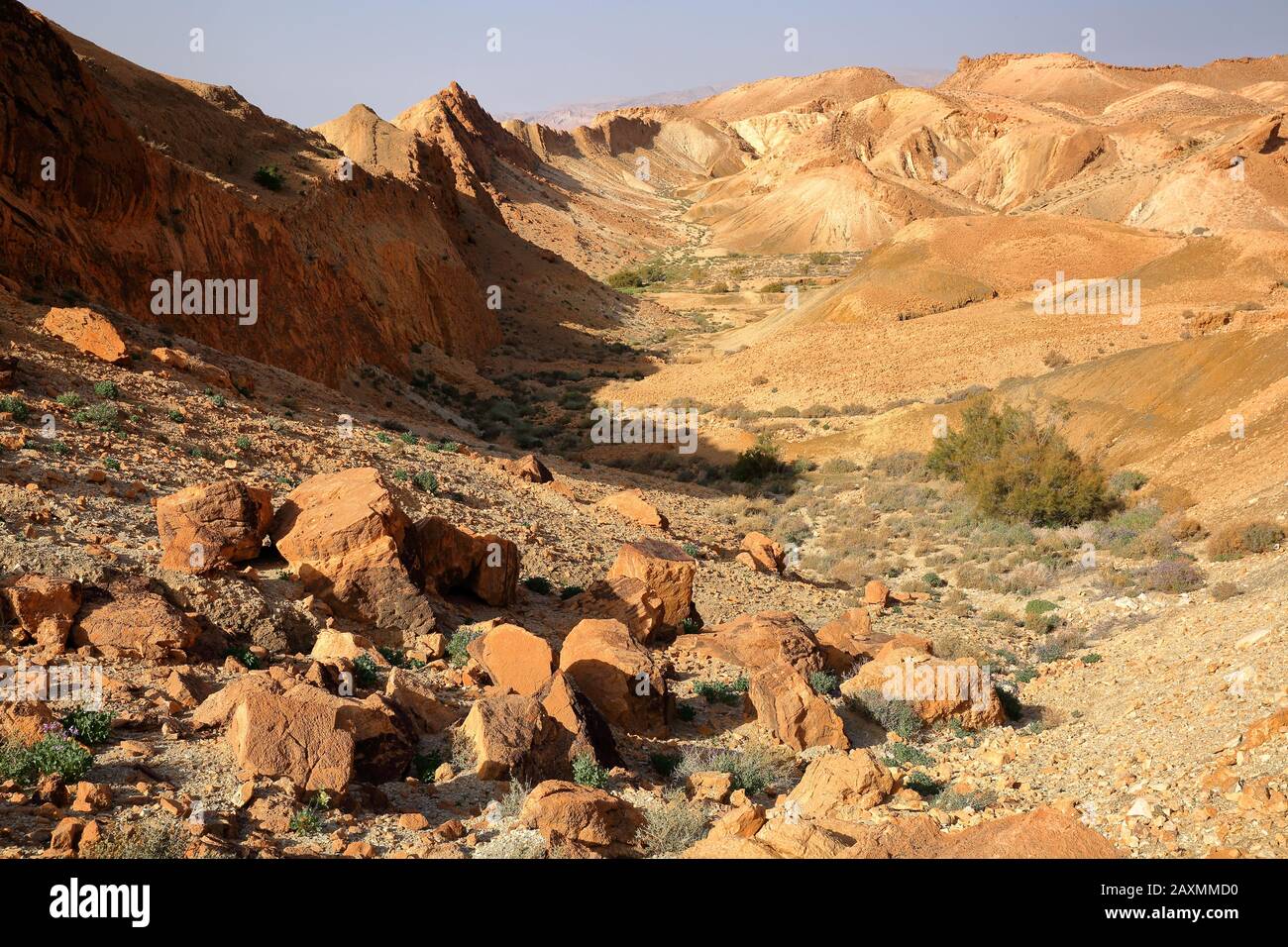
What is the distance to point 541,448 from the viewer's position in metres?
26.7

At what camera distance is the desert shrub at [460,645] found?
31.6ft

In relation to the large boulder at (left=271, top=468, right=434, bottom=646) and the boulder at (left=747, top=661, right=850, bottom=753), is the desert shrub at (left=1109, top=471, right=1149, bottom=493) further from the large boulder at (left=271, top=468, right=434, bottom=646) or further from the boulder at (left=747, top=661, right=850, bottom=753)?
the large boulder at (left=271, top=468, right=434, bottom=646)

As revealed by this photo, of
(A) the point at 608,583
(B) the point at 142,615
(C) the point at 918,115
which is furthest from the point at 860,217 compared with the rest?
(B) the point at 142,615

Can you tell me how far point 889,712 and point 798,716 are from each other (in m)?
1.28

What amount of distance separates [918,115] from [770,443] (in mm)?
80956

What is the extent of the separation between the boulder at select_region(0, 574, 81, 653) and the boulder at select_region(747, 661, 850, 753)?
6.33 m

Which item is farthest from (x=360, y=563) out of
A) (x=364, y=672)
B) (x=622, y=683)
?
(x=622, y=683)

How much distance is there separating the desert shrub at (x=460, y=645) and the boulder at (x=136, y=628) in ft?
8.34

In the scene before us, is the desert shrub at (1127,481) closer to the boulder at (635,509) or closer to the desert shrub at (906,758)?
the boulder at (635,509)

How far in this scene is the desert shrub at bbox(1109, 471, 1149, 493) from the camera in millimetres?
18922

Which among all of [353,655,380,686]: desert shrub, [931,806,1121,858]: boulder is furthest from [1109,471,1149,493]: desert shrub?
[353,655,380,686]: desert shrub

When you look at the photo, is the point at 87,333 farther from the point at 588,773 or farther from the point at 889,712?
the point at 889,712
